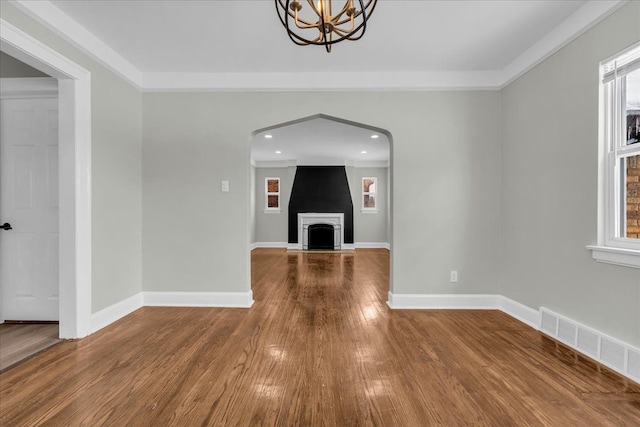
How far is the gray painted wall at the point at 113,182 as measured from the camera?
9.14 feet

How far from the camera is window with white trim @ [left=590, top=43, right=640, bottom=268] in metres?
2.06

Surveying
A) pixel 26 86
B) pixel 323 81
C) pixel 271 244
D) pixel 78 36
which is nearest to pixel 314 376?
pixel 323 81

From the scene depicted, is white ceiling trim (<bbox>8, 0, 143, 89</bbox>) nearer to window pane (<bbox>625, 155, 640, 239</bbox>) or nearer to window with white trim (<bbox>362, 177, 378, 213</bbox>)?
window pane (<bbox>625, 155, 640, 239</bbox>)

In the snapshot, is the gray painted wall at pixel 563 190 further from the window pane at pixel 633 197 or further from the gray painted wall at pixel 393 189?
the gray painted wall at pixel 393 189

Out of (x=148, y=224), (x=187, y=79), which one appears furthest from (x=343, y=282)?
(x=187, y=79)

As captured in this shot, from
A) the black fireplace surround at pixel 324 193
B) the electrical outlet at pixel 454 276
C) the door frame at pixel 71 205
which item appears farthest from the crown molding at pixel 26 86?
the black fireplace surround at pixel 324 193

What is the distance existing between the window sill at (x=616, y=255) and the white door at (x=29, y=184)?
4.59m

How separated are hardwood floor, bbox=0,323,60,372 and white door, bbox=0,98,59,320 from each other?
437mm

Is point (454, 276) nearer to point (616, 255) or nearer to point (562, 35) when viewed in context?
point (616, 255)

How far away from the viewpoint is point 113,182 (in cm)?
304

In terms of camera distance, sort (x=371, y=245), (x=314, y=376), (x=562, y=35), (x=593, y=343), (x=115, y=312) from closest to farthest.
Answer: (x=314, y=376) < (x=593, y=343) < (x=562, y=35) < (x=115, y=312) < (x=371, y=245)

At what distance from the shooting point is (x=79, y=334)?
8.48 ft

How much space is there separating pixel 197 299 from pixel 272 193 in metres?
5.88

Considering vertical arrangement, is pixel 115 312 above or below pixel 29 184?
below
